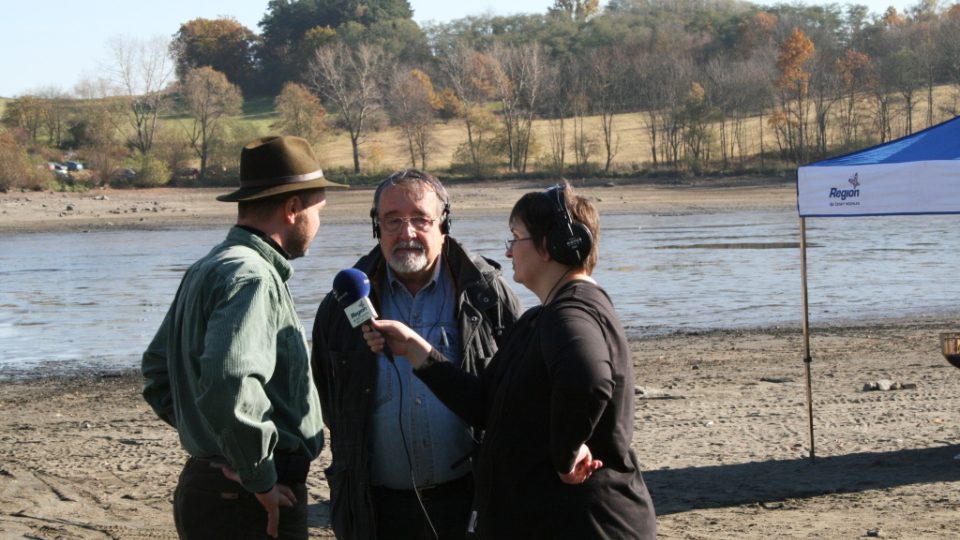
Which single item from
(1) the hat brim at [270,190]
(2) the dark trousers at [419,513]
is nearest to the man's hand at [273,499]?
(2) the dark trousers at [419,513]

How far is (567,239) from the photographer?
3.50 m

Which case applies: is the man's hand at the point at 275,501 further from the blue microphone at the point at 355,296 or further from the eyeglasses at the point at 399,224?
the eyeglasses at the point at 399,224

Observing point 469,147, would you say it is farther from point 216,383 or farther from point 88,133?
point 216,383

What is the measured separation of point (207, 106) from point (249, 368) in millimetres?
77033

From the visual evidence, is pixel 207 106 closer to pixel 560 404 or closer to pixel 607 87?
pixel 607 87

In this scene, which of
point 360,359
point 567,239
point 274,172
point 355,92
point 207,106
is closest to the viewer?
point 567,239

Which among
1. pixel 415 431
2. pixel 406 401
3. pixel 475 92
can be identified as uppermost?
pixel 475 92

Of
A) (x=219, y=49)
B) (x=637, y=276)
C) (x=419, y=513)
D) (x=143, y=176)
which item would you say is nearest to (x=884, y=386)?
(x=419, y=513)

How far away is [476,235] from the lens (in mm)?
37562

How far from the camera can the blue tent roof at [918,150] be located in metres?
7.79

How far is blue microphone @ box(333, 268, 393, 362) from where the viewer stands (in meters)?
3.54

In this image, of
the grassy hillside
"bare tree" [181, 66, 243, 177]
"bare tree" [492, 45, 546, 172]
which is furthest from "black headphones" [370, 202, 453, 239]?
"bare tree" [181, 66, 243, 177]

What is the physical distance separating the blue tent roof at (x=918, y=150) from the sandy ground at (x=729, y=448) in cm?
203

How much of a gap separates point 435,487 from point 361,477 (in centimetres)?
27
